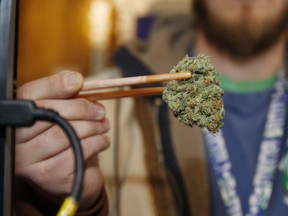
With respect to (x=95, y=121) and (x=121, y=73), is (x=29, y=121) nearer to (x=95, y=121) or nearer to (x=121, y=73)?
(x=95, y=121)

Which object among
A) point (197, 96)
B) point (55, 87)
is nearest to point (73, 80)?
point (55, 87)

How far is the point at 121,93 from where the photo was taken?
473 mm

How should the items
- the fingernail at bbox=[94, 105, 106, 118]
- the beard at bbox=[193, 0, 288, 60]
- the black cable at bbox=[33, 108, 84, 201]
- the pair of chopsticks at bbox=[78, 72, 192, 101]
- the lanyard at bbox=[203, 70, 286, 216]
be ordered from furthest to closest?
the beard at bbox=[193, 0, 288, 60] < the lanyard at bbox=[203, 70, 286, 216] < the fingernail at bbox=[94, 105, 106, 118] < the pair of chopsticks at bbox=[78, 72, 192, 101] < the black cable at bbox=[33, 108, 84, 201]

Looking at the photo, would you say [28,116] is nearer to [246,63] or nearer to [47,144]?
[47,144]

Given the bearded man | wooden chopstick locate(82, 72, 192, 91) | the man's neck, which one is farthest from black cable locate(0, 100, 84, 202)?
the man's neck

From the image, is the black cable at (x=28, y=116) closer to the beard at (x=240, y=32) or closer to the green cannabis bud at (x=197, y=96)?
the green cannabis bud at (x=197, y=96)

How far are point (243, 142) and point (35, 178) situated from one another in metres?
0.46

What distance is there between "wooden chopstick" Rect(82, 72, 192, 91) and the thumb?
0.5 inches

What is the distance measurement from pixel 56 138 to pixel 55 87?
0.17 feet

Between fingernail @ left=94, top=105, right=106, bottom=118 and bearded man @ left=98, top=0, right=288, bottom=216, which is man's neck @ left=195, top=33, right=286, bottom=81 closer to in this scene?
bearded man @ left=98, top=0, right=288, bottom=216

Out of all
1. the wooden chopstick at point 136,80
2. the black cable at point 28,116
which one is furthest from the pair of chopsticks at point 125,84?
the black cable at point 28,116

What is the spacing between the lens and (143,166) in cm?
81

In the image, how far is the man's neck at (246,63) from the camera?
886 mm

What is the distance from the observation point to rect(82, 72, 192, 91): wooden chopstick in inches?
15.3
